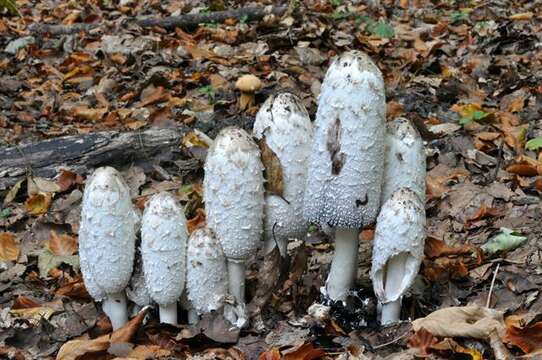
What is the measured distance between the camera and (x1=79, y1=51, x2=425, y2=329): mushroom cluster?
2279mm

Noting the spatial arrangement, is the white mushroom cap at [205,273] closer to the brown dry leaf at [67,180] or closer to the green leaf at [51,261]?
the green leaf at [51,261]

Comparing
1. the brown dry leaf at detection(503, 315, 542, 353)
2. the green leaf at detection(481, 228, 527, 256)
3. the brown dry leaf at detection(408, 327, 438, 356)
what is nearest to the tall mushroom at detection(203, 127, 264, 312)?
the brown dry leaf at detection(408, 327, 438, 356)

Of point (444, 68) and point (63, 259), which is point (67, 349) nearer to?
point (63, 259)

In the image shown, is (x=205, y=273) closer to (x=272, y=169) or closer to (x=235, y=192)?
(x=235, y=192)

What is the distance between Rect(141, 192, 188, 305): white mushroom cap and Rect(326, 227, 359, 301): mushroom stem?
1.94ft

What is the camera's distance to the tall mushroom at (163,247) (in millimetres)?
2439

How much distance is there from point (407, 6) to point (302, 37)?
222cm

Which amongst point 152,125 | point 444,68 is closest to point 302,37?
point 444,68

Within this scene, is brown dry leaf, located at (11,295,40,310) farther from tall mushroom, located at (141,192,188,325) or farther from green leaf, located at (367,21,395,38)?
green leaf, located at (367,21,395,38)

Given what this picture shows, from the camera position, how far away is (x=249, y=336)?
2604 millimetres

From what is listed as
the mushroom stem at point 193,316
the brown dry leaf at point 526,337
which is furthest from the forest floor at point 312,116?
the mushroom stem at point 193,316

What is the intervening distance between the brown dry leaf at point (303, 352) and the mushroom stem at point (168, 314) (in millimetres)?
545

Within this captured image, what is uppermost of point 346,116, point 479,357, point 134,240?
Answer: point 346,116

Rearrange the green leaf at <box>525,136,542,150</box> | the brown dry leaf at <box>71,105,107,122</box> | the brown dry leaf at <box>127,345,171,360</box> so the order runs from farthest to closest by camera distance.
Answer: the brown dry leaf at <box>71,105,107,122</box> < the green leaf at <box>525,136,542,150</box> < the brown dry leaf at <box>127,345,171,360</box>
